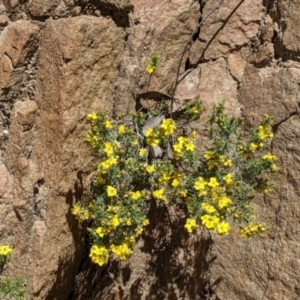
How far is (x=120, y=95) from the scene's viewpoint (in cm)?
322

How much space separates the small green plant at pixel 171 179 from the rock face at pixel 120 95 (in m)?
0.30

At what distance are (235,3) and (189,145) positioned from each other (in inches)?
40.6

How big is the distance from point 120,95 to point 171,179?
72 cm

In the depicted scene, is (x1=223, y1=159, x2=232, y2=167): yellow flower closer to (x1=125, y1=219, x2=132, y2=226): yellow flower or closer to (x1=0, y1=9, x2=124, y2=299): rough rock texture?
(x1=125, y1=219, x2=132, y2=226): yellow flower

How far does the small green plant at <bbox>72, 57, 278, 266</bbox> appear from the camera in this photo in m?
2.68

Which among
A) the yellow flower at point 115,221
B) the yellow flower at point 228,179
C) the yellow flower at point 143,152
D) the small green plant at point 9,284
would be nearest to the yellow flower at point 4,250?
the small green plant at point 9,284

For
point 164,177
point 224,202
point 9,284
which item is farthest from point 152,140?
point 9,284

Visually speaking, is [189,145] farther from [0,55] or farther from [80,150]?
[0,55]

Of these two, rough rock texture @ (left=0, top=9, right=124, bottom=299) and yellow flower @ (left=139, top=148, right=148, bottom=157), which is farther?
rough rock texture @ (left=0, top=9, right=124, bottom=299)

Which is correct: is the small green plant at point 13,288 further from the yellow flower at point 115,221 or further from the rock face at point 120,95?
the yellow flower at point 115,221

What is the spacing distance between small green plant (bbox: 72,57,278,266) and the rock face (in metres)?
0.30

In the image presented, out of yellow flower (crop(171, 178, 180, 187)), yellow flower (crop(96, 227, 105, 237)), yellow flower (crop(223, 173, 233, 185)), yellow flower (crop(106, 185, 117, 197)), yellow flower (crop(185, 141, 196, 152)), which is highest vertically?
yellow flower (crop(185, 141, 196, 152))

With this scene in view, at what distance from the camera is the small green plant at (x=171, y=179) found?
268 centimetres

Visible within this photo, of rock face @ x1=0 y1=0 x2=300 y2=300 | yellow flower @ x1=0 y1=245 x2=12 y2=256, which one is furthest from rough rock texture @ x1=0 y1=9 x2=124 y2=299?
yellow flower @ x1=0 y1=245 x2=12 y2=256
